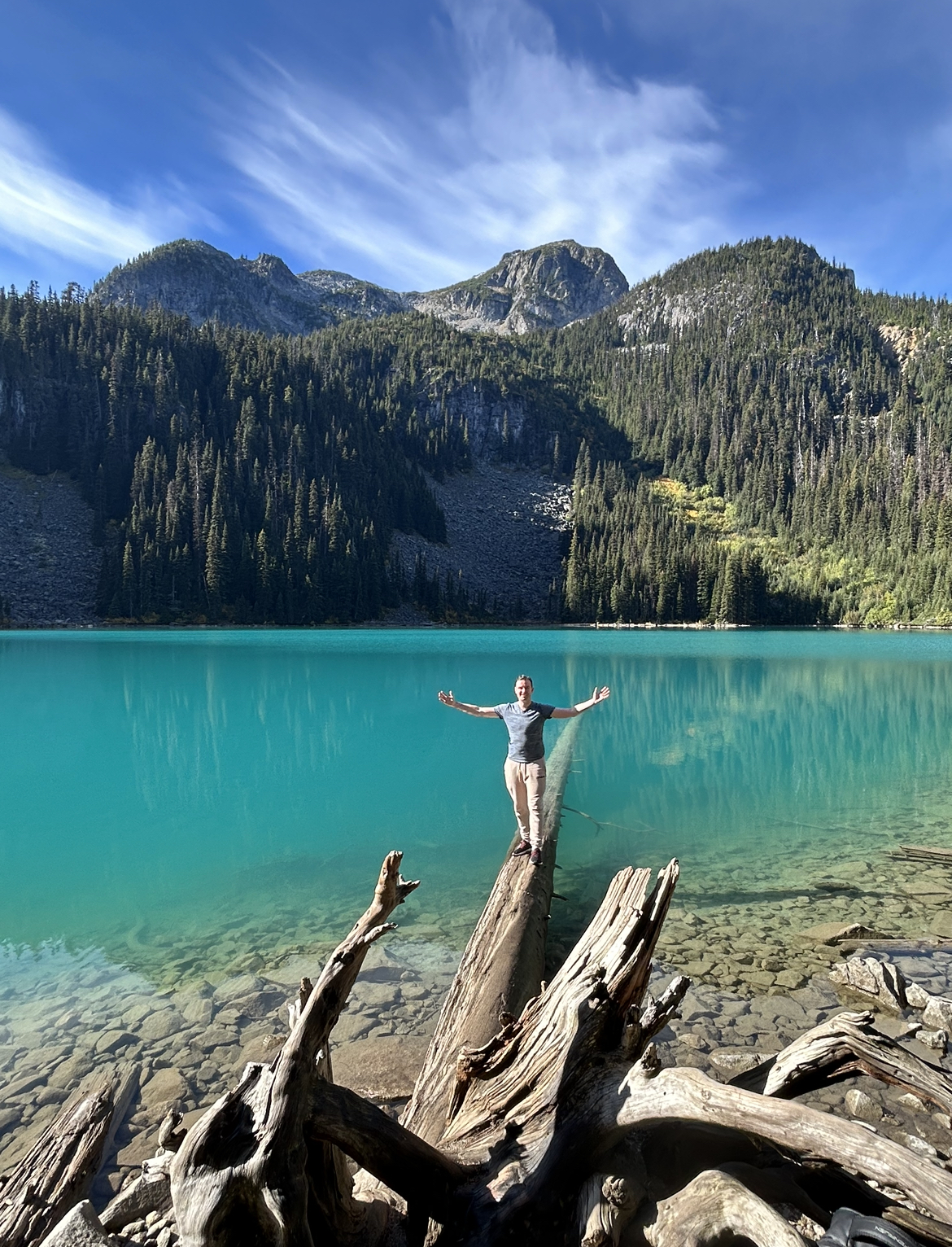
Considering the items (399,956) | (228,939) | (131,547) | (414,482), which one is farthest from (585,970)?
(414,482)

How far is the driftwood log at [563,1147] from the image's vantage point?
2.56 m

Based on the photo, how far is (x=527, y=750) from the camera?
8.48m

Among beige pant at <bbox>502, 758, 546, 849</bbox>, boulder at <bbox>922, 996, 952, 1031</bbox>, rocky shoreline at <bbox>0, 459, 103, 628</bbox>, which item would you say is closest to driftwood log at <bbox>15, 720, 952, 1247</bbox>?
boulder at <bbox>922, 996, 952, 1031</bbox>

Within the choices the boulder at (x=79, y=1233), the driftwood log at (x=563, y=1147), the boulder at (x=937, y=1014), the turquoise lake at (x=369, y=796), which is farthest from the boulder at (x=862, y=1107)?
the boulder at (x=79, y=1233)

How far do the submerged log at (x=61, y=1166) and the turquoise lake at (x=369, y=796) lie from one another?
9.06ft

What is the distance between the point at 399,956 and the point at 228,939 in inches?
85.3

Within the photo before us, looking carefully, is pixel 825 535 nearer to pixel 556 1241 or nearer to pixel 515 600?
pixel 515 600

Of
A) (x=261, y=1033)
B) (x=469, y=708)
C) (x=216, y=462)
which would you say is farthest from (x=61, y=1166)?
(x=216, y=462)

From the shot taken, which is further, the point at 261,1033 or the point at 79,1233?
the point at 261,1033

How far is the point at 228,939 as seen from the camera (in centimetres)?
852

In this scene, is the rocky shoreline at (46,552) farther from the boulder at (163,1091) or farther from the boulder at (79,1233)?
the boulder at (79,1233)

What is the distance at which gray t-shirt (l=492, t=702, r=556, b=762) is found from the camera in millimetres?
8375

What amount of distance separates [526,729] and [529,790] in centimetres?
76

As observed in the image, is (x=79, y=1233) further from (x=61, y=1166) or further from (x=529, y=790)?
(x=529, y=790)
